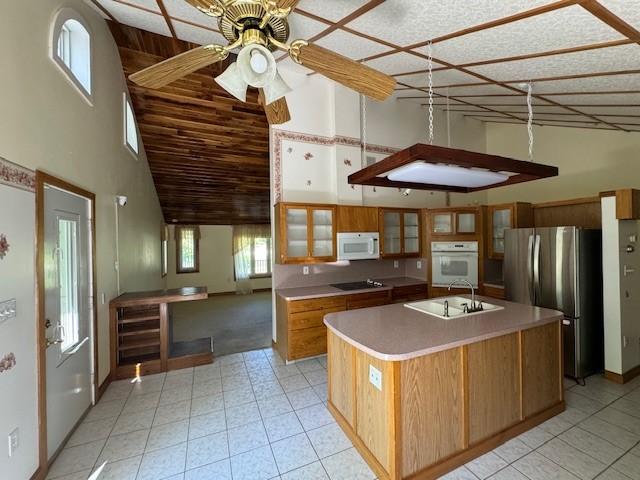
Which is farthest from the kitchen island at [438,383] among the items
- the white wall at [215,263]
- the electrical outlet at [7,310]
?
the white wall at [215,263]

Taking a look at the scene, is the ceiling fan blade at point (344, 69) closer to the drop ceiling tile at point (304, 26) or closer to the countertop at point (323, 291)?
the drop ceiling tile at point (304, 26)

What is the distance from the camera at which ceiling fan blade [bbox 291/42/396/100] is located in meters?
1.44

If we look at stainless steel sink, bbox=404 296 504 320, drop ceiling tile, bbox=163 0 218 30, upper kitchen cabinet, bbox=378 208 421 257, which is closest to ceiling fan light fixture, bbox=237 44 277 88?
drop ceiling tile, bbox=163 0 218 30

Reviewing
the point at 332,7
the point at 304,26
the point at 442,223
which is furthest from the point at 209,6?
the point at 442,223

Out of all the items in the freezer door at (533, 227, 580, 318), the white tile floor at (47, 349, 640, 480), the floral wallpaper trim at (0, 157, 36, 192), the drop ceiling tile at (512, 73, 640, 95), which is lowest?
the white tile floor at (47, 349, 640, 480)

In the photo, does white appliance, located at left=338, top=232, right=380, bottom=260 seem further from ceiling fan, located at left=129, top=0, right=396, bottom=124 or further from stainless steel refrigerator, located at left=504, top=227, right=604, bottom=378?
ceiling fan, located at left=129, top=0, right=396, bottom=124

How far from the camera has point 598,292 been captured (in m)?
3.00

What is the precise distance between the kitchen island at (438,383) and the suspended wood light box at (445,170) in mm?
1059

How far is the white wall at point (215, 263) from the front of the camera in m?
8.34

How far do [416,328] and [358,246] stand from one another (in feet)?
6.32

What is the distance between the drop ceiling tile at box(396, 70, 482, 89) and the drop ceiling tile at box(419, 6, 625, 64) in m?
0.42

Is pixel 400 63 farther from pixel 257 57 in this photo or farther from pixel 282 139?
pixel 257 57

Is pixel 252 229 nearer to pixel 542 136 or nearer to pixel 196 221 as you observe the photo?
pixel 196 221

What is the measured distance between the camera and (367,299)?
3691mm
